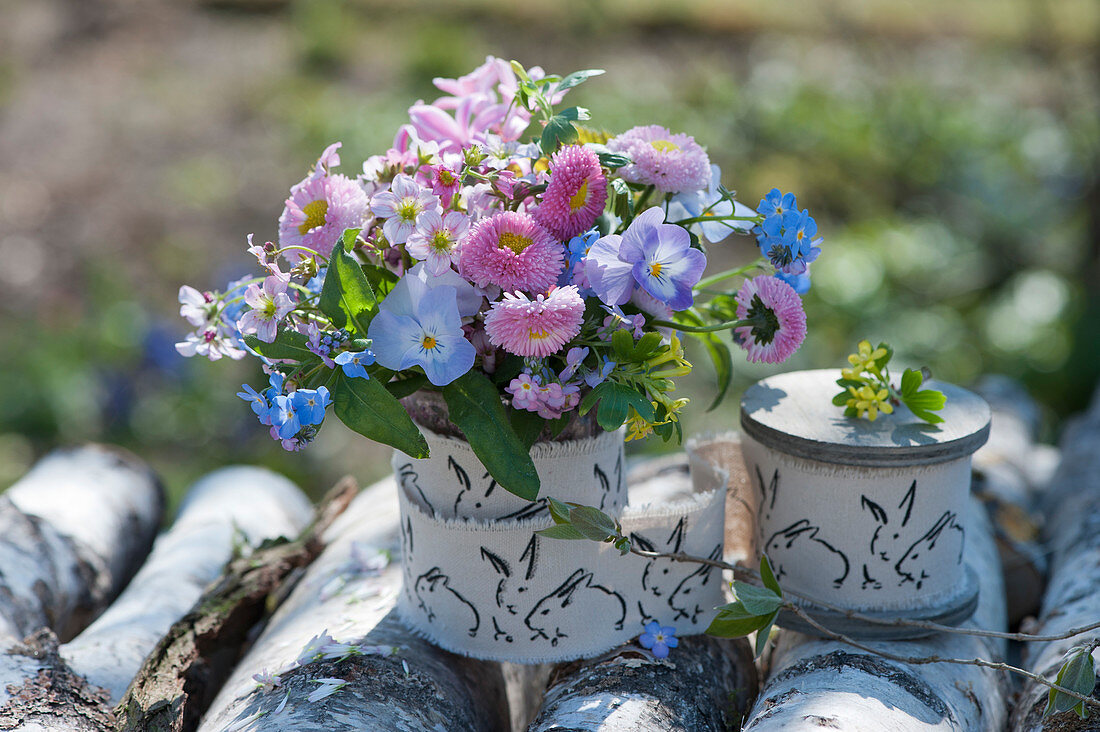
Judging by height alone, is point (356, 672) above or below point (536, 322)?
below

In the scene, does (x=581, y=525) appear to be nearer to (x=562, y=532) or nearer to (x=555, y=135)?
(x=562, y=532)

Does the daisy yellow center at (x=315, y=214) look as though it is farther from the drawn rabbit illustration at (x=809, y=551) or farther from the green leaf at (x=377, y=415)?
the drawn rabbit illustration at (x=809, y=551)

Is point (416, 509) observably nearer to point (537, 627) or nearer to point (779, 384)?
Result: point (537, 627)

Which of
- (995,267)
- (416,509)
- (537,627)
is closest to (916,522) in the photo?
(537,627)

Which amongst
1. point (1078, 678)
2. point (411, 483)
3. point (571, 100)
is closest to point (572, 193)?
point (411, 483)

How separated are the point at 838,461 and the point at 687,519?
24cm

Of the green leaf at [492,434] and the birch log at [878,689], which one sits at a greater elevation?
the green leaf at [492,434]

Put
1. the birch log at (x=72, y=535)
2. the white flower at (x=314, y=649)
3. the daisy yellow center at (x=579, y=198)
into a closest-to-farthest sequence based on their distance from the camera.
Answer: the daisy yellow center at (x=579, y=198)
the white flower at (x=314, y=649)
the birch log at (x=72, y=535)

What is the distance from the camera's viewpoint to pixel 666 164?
47.2 inches

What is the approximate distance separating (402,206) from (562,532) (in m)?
0.47

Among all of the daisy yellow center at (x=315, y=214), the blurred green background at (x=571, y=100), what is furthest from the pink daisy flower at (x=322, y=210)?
the blurred green background at (x=571, y=100)

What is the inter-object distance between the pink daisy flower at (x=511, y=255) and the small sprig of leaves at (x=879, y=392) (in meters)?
0.54

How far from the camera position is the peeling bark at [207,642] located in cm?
132

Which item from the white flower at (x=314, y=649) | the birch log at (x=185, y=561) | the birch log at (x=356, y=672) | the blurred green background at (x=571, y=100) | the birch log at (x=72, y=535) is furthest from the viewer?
the blurred green background at (x=571, y=100)
